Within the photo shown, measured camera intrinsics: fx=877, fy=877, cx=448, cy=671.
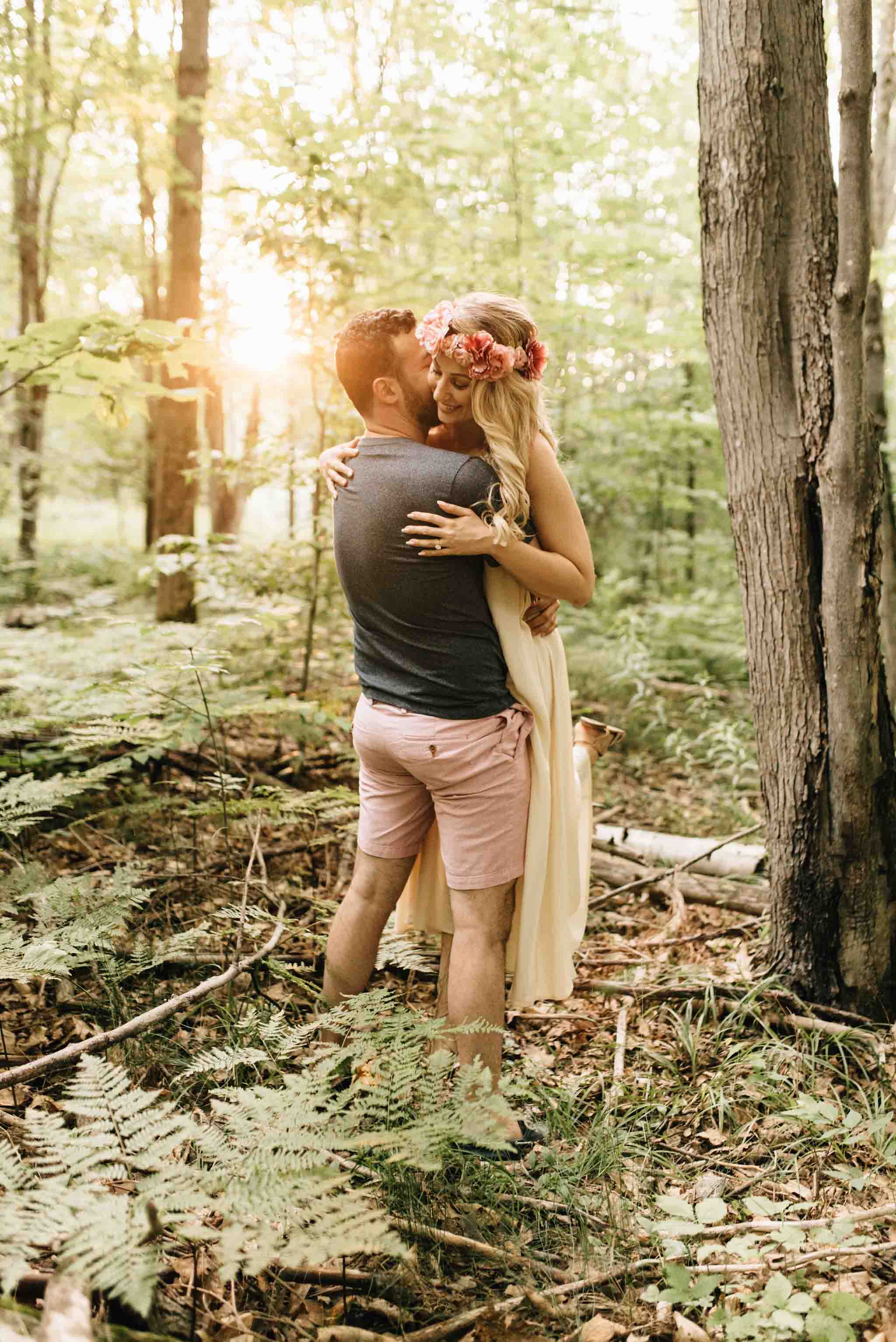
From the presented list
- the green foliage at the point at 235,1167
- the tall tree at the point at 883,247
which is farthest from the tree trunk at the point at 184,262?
the green foliage at the point at 235,1167

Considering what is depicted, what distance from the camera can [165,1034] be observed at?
280 centimetres

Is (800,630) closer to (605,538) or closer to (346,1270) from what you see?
(346,1270)

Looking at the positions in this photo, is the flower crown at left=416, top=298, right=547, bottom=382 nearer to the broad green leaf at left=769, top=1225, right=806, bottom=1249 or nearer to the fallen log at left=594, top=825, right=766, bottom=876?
the broad green leaf at left=769, top=1225, right=806, bottom=1249

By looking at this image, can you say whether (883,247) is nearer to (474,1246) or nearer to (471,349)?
(471,349)

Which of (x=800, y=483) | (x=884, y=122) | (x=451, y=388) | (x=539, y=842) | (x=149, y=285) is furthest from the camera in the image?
(x=149, y=285)

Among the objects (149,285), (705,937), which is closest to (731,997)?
(705,937)

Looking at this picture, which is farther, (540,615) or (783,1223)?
(540,615)

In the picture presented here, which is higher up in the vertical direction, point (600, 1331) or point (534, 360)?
point (534, 360)

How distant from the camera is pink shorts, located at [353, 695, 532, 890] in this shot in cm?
245

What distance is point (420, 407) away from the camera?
2514 millimetres

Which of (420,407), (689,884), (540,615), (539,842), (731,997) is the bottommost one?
(731,997)

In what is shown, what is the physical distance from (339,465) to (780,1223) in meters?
2.25

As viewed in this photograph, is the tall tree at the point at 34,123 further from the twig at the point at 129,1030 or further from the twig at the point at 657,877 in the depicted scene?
the twig at the point at 657,877

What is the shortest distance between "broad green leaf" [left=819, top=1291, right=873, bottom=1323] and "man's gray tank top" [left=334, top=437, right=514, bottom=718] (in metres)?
1.50
